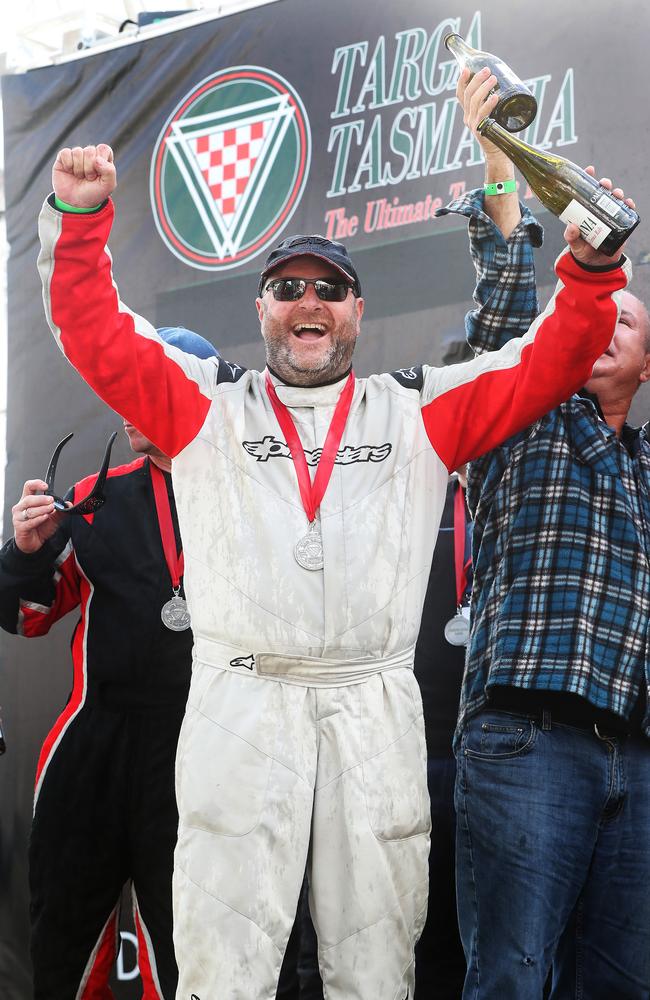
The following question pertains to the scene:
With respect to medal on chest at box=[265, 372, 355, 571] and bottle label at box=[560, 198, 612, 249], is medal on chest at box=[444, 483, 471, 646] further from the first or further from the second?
bottle label at box=[560, 198, 612, 249]

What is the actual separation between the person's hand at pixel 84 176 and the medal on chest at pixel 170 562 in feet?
3.34

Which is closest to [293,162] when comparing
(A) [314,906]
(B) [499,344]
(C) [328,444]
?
(B) [499,344]

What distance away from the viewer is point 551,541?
204 centimetres

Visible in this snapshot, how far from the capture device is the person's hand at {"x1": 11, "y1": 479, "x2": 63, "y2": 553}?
8.14ft

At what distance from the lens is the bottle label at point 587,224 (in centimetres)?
184

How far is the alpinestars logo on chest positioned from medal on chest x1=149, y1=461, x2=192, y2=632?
2.47 ft

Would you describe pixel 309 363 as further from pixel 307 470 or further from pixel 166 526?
pixel 166 526

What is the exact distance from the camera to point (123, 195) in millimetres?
3822

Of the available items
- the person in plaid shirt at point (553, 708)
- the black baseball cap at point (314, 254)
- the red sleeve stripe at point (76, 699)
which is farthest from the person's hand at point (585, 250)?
the red sleeve stripe at point (76, 699)

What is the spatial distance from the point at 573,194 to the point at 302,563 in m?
0.84

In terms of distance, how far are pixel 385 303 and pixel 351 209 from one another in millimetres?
333

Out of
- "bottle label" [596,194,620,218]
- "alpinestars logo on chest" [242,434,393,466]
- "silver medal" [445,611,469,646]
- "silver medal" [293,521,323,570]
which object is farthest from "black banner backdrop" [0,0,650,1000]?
"silver medal" [293,521,323,570]

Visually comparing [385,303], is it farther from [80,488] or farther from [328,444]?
[328,444]

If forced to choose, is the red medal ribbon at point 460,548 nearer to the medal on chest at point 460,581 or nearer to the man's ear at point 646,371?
the medal on chest at point 460,581
